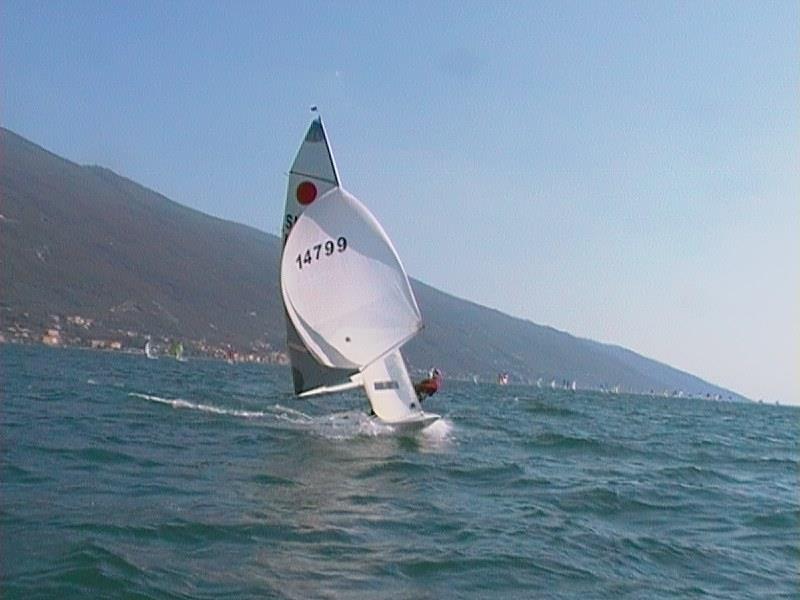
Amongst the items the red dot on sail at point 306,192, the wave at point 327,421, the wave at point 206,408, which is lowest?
Result: the wave at point 206,408

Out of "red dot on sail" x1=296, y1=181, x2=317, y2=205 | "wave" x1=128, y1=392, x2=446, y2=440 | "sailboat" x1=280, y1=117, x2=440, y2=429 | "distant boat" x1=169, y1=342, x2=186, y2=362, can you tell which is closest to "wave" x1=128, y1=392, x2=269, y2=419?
"wave" x1=128, y1=392, x2=446, y2=440

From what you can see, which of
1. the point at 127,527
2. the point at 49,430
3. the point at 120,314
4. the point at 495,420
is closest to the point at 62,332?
the point at 120,314

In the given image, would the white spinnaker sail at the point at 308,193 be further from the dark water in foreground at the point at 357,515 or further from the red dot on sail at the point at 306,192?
the dark water in foreground at the point at 357,515

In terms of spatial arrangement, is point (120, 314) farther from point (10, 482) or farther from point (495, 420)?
point (10, 482)

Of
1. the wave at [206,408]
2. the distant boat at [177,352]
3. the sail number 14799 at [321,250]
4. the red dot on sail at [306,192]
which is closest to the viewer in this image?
the sail number 14799 at [321,250]

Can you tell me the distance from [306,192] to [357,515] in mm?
16225

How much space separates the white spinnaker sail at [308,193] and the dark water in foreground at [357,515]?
158 centimetres

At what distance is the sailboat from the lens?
26453 mm

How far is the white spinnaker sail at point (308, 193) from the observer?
27703 millimetres

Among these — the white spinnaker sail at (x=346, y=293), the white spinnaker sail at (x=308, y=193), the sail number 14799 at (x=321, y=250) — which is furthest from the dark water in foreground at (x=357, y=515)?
the sail number 14799 at (x=321, y=250)

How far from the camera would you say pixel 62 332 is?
154875 millimetres

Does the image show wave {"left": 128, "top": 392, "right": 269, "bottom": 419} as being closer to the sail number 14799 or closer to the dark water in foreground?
the dark water in foreground

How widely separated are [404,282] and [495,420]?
13764 millimetres

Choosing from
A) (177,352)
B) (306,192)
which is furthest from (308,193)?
(177,352)
